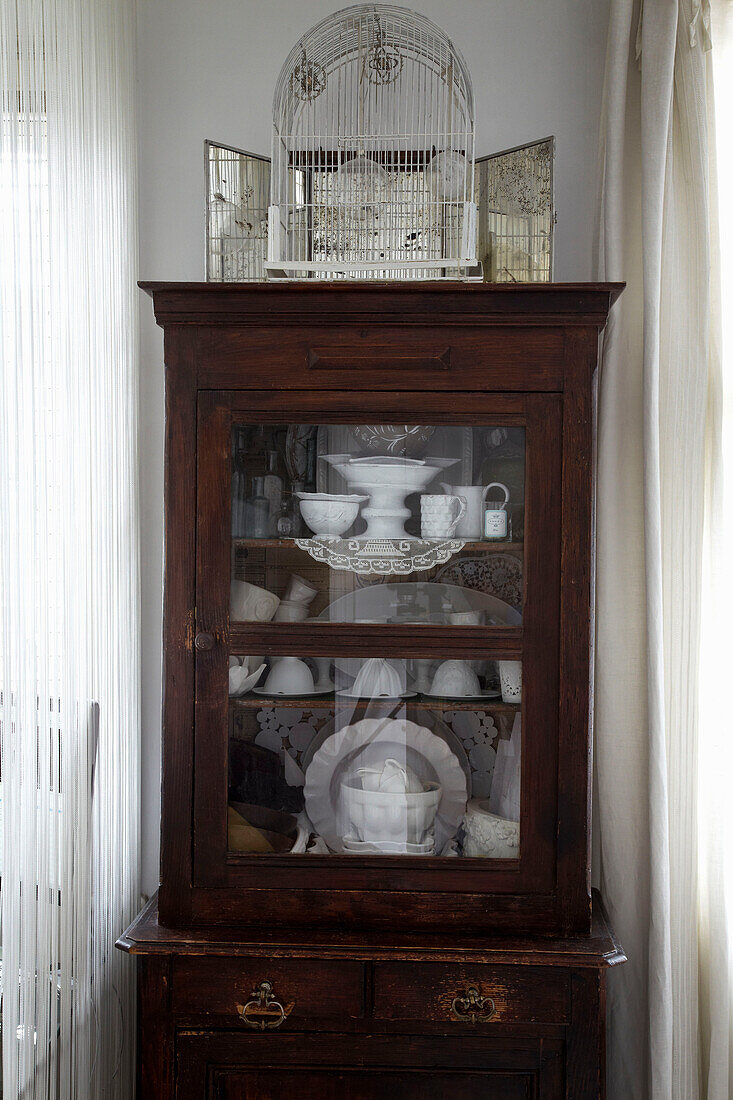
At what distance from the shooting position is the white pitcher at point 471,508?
54.7 inches

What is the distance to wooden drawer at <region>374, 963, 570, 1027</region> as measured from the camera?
4.38 ft

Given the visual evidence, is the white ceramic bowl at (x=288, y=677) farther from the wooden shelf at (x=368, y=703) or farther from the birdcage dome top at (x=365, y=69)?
the birdcage dome top at (x=365, y=69)

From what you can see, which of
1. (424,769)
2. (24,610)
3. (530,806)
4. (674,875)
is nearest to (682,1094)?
(674,875)

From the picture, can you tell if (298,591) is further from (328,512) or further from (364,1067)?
(364,1067)

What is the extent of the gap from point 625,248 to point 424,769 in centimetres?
108

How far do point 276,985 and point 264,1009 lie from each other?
1.6 inches

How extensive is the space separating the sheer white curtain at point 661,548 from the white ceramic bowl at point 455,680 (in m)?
0.37

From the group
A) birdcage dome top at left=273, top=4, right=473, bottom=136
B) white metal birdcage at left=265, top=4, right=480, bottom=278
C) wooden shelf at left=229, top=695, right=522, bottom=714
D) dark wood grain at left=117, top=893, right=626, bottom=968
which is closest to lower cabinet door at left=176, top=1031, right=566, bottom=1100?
dark wood grain at left=117, top=893, right=626, bottom=968

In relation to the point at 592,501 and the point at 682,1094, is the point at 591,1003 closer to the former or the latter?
the point at 682,1094

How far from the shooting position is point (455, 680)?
1.40 metres

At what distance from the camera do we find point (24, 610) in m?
1.26

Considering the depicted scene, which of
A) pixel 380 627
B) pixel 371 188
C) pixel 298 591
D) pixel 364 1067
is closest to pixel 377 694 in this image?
pixel 380 627

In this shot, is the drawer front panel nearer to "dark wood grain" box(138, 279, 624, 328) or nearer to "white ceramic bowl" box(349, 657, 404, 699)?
"dark wood grain" box(138, 279, 624, 328)

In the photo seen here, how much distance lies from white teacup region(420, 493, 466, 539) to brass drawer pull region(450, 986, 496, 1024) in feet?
2.39
